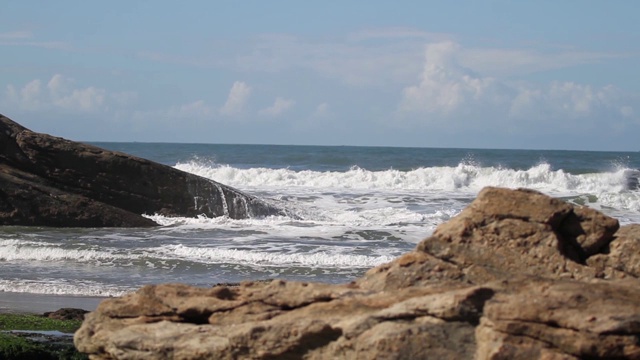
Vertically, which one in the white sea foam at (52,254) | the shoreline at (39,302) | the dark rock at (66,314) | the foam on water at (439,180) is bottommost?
the shoreline at (39,302)

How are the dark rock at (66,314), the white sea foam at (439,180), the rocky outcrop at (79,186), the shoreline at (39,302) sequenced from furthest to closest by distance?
the white sea foam at (439,180) < the rocky outcrop at (79,186) < the shoreline at (39,302) < the dark rock at (66,314)

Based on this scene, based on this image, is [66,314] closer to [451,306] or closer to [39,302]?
[39,302]

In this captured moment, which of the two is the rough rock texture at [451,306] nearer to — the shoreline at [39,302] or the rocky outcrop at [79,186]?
the shoreline at [39,302]

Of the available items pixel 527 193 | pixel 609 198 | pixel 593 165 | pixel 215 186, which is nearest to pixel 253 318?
pixel 527 193

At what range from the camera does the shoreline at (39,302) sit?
41.6 ft

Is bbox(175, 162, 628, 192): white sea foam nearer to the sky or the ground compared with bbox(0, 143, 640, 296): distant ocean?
nearer to the sky

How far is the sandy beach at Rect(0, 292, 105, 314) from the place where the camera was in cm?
1274

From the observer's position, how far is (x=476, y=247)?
6.47 m

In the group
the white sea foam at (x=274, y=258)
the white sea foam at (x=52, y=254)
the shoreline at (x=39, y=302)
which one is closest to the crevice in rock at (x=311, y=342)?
the shoreline at (x=39, y=302)


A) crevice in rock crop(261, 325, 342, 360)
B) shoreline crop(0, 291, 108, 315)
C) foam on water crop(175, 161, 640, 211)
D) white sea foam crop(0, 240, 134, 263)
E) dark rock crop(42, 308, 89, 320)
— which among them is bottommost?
shoreline crop(0, 291, 108, 315)

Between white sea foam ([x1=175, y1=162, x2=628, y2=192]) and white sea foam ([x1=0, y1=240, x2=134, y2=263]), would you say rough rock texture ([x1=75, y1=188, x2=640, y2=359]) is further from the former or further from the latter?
white sea foam ([x1=175, y1=162, x2=628, y2=192])

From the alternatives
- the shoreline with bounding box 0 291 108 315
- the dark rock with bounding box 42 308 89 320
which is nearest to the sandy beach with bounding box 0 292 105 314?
the shoreline with bounding box 0 291 108 315

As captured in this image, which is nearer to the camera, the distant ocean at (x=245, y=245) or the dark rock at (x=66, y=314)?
the dark rock at (x=66, y=314)

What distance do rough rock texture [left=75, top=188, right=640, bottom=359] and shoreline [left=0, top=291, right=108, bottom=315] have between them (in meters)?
5.99
